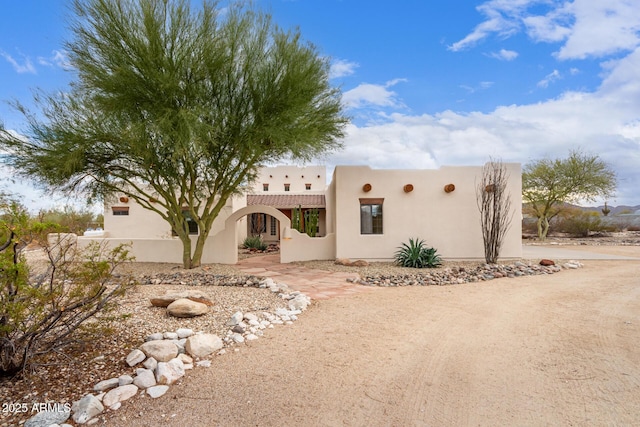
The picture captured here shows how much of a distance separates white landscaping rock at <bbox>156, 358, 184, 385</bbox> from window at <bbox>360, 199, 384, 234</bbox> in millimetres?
9666

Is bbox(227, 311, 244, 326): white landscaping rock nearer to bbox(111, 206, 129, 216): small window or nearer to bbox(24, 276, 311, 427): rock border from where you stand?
bbox(24, 276, 311, 427): rock border

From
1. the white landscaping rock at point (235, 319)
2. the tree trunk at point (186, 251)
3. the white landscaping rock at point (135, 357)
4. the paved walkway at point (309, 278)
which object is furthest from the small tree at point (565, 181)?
the white landscaping rock at point (135, 357)

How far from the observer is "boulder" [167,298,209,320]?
5297mm

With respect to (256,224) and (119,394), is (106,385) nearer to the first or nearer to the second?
(119,394)

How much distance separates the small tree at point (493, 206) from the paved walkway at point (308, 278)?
5118 millimetres

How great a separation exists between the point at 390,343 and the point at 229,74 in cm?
803

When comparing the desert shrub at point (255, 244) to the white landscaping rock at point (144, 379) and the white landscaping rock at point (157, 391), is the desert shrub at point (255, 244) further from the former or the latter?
the white landscaping rock at point (157, 391)

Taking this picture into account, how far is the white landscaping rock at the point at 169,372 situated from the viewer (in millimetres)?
3396

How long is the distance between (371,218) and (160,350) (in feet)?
31.8

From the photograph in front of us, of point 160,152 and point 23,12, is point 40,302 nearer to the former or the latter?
point 23,12

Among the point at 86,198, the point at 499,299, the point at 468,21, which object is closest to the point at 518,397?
the point at 499,299

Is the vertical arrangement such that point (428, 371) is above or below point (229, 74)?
below

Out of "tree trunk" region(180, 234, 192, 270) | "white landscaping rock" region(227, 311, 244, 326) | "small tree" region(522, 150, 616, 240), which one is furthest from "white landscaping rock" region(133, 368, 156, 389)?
"small tree" region(522, 150, 616, 240)

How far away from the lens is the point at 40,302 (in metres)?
3.19
